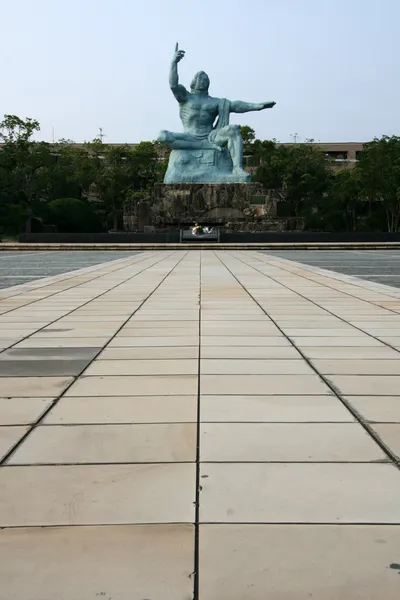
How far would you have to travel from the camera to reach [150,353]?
4.40 m

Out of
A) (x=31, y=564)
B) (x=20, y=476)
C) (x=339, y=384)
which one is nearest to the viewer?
(x=31, y=564)

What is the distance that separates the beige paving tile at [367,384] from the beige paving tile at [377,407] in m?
0.08

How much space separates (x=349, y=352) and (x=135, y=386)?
1530 millimetres

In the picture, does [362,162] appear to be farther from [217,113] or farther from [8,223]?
[8,223]

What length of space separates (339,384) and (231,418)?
2.70 feet

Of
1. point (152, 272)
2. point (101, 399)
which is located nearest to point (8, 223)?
point (152, 272)

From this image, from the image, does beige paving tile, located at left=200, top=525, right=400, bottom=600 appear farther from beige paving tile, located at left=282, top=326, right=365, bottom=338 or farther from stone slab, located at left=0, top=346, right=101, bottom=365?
beige paving tile, located at left=282, top=326, right=365, bottom=338

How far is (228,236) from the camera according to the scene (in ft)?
92.4

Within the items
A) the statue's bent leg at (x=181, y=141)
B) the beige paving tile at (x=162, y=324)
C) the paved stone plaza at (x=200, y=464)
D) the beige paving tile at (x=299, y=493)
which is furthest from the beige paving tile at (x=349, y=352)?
the statue's bent leg at (x=181, y=141)

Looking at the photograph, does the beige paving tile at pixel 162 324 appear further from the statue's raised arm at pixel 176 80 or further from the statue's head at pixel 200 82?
the statue's head at pixel 200 82

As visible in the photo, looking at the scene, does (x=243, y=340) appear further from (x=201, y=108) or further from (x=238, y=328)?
(x=201, y=108)

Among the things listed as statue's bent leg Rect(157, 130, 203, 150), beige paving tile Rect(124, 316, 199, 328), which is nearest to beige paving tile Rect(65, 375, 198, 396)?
beige paving tile Rect(124, 316, 199, 328)

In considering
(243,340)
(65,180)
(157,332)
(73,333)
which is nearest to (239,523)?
(243,340)

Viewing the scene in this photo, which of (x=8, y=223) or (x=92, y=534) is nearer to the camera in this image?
(x=92, y=534)
